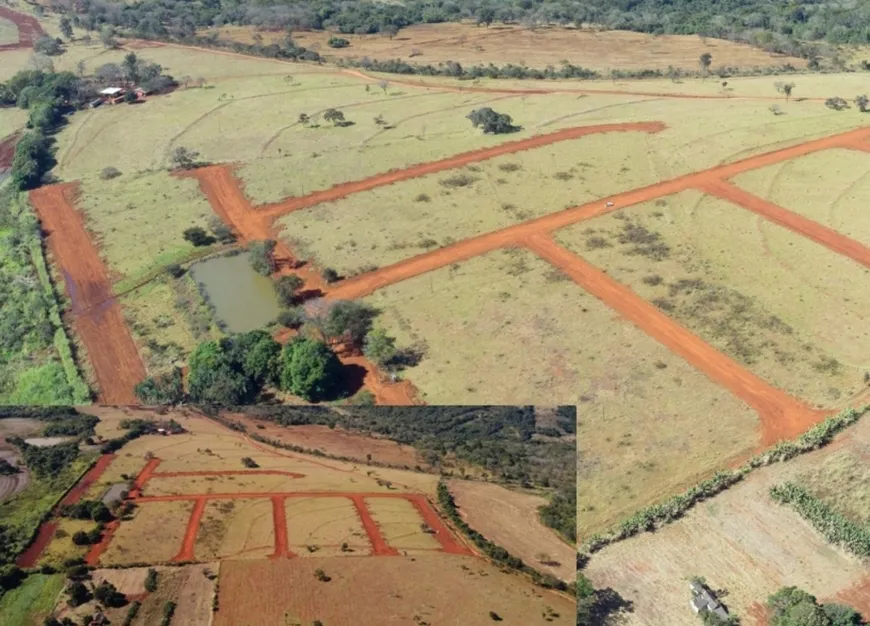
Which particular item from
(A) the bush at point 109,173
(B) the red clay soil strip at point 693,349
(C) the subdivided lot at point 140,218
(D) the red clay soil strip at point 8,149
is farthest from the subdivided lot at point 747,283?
(D) the red clay soil strip at point 8,149

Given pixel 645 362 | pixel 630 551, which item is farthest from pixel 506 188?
pixel 630 551

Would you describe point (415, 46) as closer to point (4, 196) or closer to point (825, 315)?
point (4, 196)

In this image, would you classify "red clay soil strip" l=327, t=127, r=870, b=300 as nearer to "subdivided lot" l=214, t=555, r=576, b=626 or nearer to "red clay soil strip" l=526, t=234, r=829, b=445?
"red clay soil strip" l=526, t=234, r=829, b=445

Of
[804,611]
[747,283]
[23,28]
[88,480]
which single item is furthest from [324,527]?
[23,28]

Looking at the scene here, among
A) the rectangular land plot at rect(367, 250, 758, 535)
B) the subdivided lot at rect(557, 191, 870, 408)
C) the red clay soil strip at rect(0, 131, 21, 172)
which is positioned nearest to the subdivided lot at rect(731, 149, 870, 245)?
the subdivided lot at rect(557, 191, 870, 408)

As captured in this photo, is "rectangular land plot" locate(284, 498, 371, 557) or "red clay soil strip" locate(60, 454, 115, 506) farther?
"red clay soil strip" locate(60, 454, 115, 506)

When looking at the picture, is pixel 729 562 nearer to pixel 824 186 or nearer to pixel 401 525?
pixel 401 525

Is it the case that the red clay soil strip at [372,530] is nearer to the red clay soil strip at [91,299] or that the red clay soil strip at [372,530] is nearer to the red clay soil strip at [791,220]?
the red clay soil strip at [91,299]
